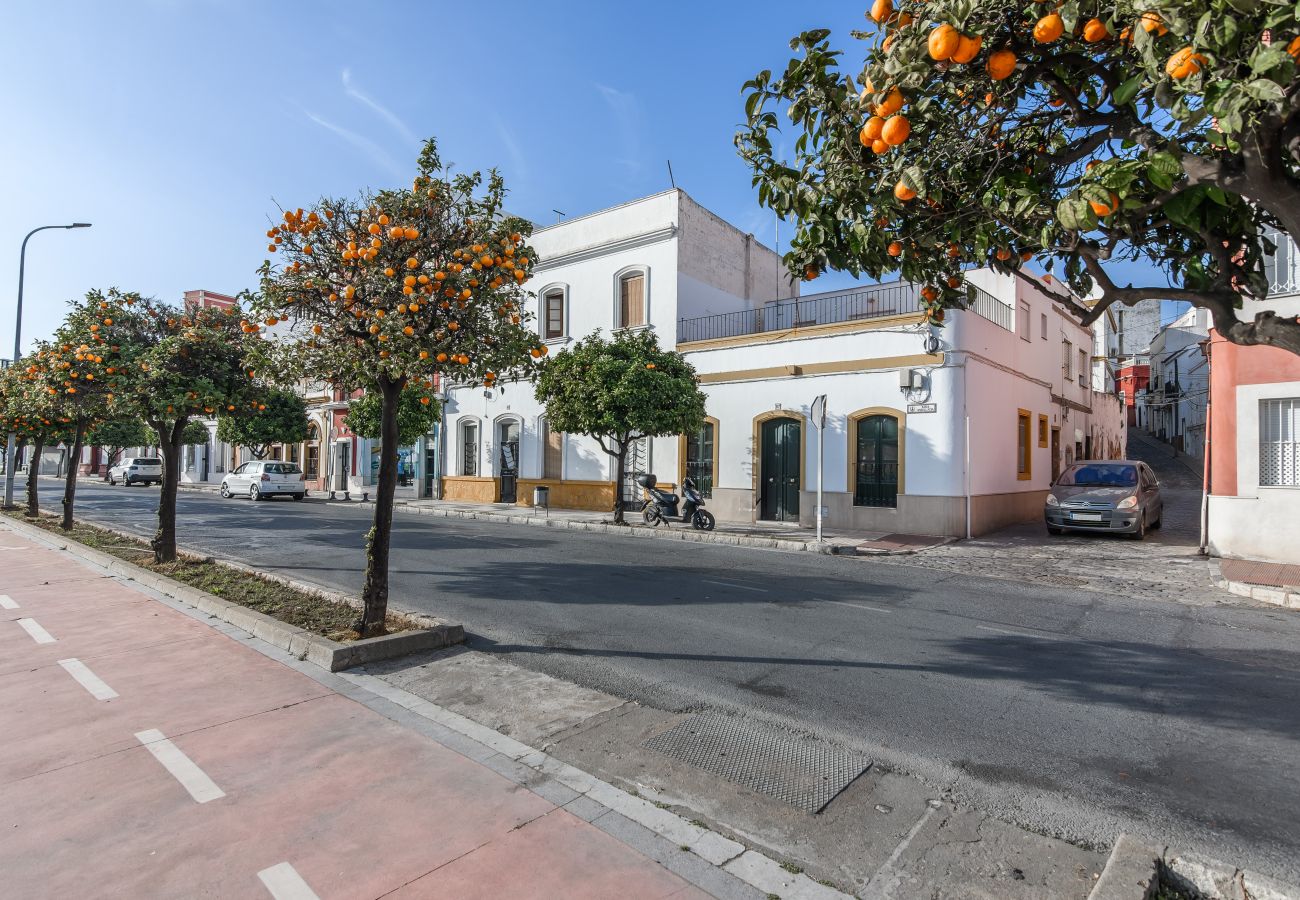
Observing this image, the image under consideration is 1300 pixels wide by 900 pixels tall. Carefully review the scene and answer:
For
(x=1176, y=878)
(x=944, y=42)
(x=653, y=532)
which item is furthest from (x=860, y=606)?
(x=653, y=532)

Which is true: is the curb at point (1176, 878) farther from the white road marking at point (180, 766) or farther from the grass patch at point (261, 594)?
the grass patch at point (261, 594)

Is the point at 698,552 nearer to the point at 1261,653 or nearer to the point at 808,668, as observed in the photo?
the point at 808,668

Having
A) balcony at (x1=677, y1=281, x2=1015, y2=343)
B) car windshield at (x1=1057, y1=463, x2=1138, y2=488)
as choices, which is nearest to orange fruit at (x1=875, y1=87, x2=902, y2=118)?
balcony at (x1=677, y1=281, x2=1015, y2=343)

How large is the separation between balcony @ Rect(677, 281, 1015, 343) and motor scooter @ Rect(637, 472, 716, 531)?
495 centimetres

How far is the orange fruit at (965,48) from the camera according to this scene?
249 centimetres

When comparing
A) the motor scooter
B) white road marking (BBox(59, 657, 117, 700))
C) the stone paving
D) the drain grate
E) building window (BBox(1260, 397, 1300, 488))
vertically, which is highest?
building window (BBox(1260, 397, 1300, 488))

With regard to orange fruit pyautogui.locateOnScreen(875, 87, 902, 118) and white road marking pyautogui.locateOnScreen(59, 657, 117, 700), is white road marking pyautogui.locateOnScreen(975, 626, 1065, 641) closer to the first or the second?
orange fruit pyautogui.locateOnScreen(875, 87, 902, 118)

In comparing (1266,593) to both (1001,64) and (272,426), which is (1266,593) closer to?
(1001,64)

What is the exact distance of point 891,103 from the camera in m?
2.77

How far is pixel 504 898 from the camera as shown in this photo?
262cm

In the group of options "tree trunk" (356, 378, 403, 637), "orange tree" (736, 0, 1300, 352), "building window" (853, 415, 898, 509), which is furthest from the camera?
"building window" (853, 415, 898, 509)

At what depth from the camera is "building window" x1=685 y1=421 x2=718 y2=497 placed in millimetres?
18734

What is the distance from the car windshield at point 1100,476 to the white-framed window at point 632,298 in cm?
1196

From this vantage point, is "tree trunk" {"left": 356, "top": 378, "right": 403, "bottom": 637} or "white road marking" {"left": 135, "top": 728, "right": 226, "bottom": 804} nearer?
"white road marking" {"left": 135, "top": 728, "right": 226, "bottom": 804}
